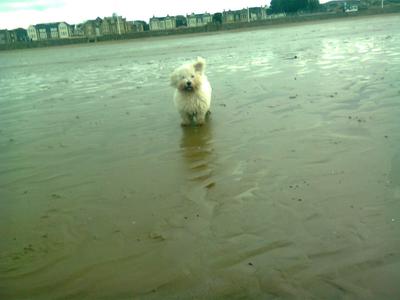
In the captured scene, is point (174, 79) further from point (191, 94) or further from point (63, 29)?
point (63, 29)

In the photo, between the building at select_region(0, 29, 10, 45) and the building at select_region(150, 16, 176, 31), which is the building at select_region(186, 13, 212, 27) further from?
the building at select_region(0, 29, 10, 45)

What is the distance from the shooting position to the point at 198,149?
5.61m

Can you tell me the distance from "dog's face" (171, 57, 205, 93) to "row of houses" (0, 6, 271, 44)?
65.5m

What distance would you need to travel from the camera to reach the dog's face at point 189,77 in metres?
7.07

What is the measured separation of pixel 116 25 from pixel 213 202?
77418 mm

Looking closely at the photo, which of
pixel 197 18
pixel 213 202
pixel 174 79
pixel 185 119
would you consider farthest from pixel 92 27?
pixel 213 202

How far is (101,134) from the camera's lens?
671 centimetres

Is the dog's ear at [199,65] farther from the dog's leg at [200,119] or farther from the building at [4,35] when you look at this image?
the building at [4,35]

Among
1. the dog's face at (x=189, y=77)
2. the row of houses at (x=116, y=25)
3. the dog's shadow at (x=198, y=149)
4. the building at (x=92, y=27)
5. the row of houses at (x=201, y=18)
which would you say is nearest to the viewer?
the dog's shadow at (x=198, y=149)

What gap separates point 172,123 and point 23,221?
3647mm

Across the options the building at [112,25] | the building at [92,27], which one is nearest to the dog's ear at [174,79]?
the building at [112,25]

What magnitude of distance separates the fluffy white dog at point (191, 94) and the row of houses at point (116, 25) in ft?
215

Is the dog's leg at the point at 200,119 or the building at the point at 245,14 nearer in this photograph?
the dog's leg at the point at 200,119

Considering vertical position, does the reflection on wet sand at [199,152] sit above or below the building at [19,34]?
below
